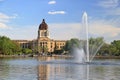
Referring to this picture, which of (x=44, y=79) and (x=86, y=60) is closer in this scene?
(x=44, y=79)

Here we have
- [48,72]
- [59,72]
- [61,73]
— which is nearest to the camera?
[61,73]

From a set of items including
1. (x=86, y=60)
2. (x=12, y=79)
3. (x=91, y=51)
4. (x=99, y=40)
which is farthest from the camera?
(x=99, y=40)

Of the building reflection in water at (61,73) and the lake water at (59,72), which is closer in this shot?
the lake water at (59,72)

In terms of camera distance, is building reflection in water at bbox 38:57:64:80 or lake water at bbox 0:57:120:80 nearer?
lake water at bbox 0:57:120:80

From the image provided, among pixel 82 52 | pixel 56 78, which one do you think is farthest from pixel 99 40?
pixel 56 78

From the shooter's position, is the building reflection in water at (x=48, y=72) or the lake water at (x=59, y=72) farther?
the building reflection in water at (x=48, y=72)

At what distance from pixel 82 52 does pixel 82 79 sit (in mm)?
43646

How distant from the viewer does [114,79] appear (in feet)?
118

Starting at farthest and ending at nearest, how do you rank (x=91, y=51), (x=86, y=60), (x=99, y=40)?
(x=99, y=40) < (x=91, y=51) < (x=86, y=60)

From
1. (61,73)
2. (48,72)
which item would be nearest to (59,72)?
(48,72)

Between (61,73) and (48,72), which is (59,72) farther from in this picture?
(61,73)

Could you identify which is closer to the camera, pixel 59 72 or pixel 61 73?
pixel 61 73

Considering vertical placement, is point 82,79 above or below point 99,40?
below

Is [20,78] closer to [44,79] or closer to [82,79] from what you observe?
[44,79]
